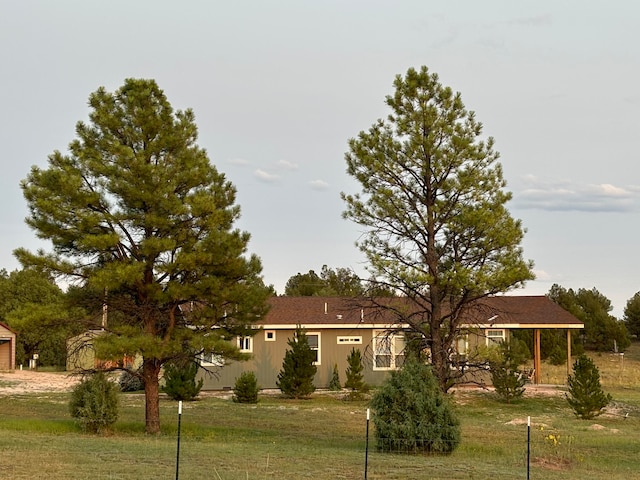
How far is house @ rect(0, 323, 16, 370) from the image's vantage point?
157ft

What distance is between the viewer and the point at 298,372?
29.8 metres

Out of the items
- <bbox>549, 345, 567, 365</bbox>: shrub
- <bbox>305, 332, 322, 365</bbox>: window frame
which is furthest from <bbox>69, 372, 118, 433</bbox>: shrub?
<bbox>549, 345, 567, 365</bbox>: shrub

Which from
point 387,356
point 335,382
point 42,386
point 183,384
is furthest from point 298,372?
point 42,386

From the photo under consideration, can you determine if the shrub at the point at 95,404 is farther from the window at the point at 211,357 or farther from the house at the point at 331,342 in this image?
the house at the point at 331,342

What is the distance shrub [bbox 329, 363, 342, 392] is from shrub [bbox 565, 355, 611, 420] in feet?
35.1

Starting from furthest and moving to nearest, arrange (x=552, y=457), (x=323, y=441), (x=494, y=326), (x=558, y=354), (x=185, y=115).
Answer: (x=558, y=354) → (x=494, y=326) → (x=185, y=115) → (x=323, y=441) → (x=552, y=457)

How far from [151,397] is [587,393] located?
1222cm

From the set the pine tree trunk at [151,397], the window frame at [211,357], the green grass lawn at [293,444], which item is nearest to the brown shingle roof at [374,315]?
the window frame at [211,357]

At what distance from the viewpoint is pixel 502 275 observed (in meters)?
22.3

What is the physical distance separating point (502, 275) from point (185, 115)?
8.94m

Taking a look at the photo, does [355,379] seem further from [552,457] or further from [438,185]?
[552,457]

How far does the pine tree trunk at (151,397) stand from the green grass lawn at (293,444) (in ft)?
1.07

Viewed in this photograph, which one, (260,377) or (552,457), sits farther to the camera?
(260,377)

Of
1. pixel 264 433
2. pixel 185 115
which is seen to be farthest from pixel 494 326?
pixel 185 115
